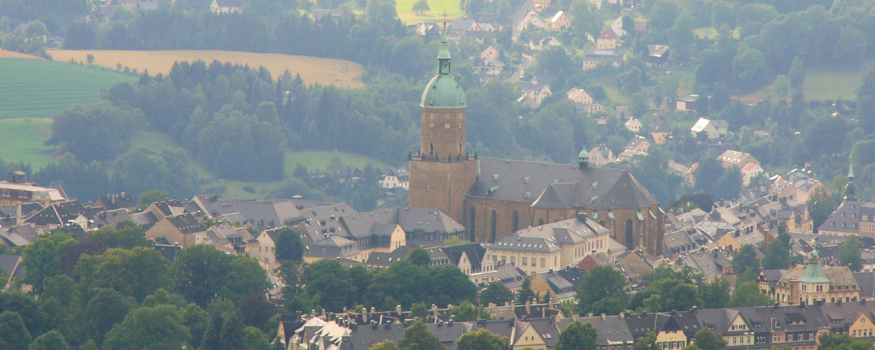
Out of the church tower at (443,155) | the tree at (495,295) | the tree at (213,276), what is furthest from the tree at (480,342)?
the church tower at (443,155)

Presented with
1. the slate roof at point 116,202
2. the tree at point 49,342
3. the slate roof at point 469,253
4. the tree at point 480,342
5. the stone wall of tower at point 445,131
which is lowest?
the tree at point 49,342

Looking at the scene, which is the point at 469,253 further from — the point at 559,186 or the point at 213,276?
the point at 213,276

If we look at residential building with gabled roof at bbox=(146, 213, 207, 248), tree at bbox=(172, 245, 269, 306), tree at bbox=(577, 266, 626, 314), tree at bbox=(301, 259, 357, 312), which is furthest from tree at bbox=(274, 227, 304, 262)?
tree at bbox=(577, 266, 626, 314)

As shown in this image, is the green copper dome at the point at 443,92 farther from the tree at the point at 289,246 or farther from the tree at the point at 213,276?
the tree at the point at 213,276

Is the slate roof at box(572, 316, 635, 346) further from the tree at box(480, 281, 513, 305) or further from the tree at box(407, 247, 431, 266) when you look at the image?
→ the tree at box(407, 247, 431, 266)

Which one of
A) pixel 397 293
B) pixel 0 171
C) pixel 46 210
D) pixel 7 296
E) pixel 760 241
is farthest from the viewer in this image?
pixel 0 171

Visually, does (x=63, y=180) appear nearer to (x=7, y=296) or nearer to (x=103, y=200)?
(x=103, y=200)

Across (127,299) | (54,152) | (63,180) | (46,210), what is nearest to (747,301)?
(127,299)

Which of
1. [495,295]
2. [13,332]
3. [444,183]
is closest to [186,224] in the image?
[444,183]
